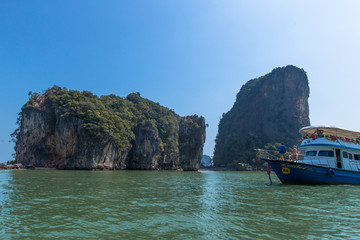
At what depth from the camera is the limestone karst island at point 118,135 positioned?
48.6 m

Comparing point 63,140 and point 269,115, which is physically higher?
point 269,115

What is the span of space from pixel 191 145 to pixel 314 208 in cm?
6498

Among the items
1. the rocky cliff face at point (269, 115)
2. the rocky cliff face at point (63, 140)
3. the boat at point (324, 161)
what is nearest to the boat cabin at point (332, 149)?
the boat at point (324, 161)

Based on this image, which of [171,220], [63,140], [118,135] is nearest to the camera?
[171,220]

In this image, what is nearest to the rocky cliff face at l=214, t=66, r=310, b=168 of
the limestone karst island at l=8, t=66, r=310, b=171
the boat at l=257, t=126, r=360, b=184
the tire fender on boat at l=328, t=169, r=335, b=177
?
the limestone karst island at l=8, t=66, r=310, b=171

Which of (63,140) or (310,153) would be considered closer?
(310,153)

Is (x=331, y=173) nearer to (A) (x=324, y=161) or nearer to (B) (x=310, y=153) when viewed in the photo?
(A) (x=324, y=161)

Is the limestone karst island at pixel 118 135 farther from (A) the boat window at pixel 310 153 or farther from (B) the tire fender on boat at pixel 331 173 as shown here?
(B) the tire fender on boat at pixel 331 173

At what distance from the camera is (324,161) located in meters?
19.5

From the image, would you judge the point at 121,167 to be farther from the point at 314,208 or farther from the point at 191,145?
the point at 314,208

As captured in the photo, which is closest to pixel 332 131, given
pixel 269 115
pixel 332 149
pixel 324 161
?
pixel 332 149

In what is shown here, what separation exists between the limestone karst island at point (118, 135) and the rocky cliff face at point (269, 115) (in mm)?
422

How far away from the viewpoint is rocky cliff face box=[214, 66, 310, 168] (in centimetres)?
10600

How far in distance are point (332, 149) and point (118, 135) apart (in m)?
41.0
